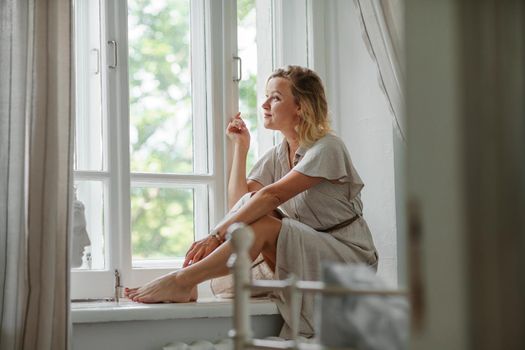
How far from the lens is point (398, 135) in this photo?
320 cm

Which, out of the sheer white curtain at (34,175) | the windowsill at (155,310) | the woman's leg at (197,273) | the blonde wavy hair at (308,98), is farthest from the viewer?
the blonde wavy hair at (308,98)

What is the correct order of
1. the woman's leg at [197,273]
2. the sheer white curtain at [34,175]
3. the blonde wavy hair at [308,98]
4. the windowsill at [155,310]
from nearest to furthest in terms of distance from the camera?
the sheer white curtain at [34,175], the windowsill at [155,310], the woman's leg at [197,273], the blonde wavy hair at [308,98]

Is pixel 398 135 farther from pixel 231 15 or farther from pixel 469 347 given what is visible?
pixel 469 347

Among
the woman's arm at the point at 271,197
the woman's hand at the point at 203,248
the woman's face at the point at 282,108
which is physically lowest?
the woman's hand at the point at 203,248

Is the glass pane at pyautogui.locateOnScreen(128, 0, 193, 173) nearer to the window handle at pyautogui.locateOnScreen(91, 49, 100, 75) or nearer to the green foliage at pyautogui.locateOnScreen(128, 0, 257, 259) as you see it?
the green foliage at pyautogui.locateOnScreen(128, 0, 257, 259)

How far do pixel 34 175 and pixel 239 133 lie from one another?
3.50 feet

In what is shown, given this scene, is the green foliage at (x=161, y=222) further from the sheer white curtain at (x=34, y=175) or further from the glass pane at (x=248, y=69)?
the sheer white curtain at (x=34, y=175)

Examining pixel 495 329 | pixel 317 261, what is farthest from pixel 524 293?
pixel 317 261

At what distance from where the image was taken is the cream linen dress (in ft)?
9.82

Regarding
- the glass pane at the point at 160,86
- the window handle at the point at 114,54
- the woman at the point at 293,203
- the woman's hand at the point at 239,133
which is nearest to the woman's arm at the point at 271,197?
the woman at the point at 293,203

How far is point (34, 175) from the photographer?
99.7 inches

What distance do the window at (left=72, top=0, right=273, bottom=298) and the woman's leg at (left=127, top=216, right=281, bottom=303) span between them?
0.24 m

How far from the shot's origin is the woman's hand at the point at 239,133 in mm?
3406

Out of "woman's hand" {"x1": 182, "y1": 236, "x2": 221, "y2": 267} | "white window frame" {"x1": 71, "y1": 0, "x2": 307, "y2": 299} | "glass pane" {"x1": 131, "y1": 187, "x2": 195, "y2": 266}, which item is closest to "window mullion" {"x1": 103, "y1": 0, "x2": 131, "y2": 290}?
"white window frame" {"x1": 71, "y1": 0, "x2": 307, "y2": 299}
